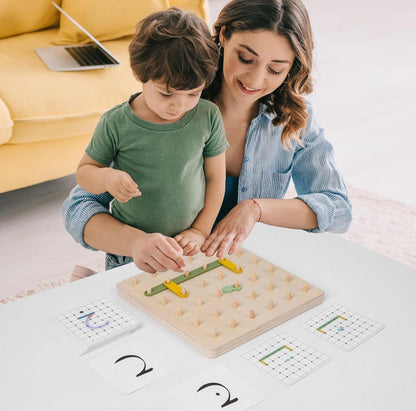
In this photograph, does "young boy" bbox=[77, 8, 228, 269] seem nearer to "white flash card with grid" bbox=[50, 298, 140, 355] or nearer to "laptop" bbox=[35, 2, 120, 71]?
"white flash card with grid" bbox=[50, 298, 140, 355]

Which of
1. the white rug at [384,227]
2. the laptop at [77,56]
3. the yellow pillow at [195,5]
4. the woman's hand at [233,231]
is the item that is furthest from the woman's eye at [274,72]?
the yellow pillow at [195,5]

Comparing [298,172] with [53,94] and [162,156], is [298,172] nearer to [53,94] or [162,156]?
[162,156]

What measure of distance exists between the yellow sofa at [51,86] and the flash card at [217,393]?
4.24ft

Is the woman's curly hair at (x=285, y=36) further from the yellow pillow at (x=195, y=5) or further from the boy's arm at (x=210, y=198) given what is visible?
the yellow pillow at (x=195, y=5)

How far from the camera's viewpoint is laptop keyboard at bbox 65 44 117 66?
7.15 feet

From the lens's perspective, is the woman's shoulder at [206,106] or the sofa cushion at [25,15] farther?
the sofa cushion at [25,15]

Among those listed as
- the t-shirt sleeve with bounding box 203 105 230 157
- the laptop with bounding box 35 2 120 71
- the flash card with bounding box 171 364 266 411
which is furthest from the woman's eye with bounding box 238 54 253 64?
the laptop with bounding box 35 2 120 71

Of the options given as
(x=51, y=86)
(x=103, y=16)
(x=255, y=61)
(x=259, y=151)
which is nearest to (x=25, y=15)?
(x=103, y=16)

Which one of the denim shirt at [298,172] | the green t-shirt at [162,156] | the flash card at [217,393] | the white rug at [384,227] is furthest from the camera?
the white rug at [384,227]

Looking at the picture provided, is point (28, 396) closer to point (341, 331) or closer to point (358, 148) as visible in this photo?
point (341, 331)

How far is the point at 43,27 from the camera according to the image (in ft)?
8.20

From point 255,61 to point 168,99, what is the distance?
0.25 metres

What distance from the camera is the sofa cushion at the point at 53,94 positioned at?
77.8 inches

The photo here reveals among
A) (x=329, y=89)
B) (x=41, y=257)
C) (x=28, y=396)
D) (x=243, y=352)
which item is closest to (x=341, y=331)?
(x=243, y=352)
